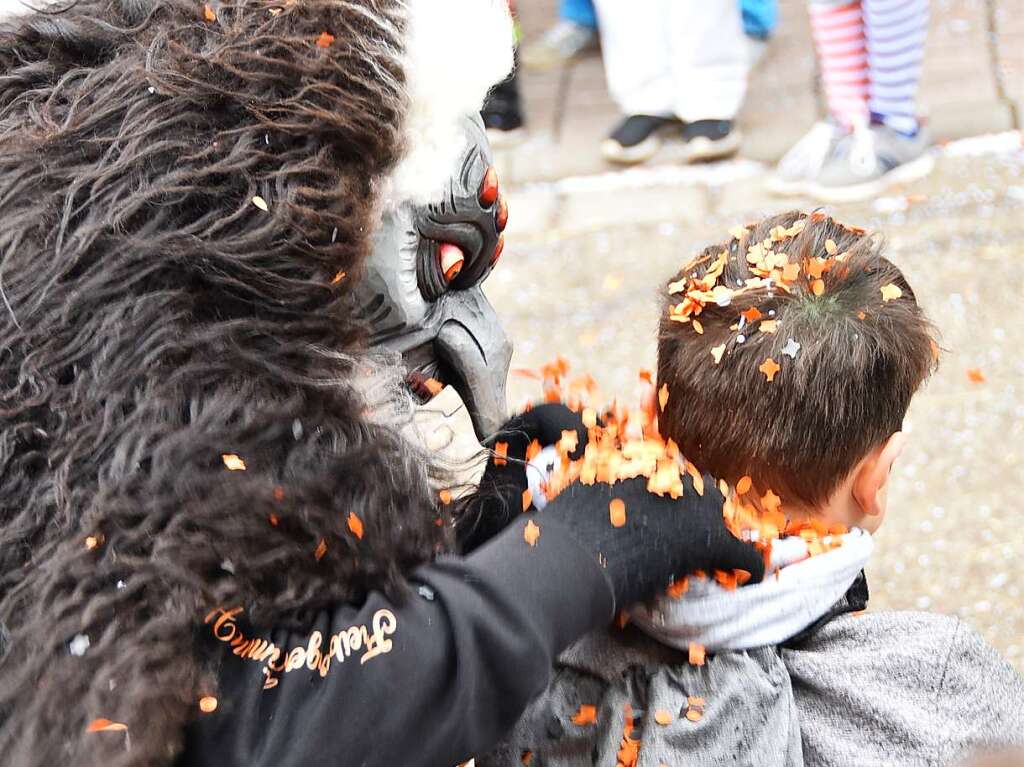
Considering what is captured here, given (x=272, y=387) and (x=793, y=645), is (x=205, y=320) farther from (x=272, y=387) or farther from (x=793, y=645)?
(x=793, y=645)

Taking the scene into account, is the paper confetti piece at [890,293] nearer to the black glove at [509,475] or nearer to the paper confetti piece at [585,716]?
the black glove at [509,475]

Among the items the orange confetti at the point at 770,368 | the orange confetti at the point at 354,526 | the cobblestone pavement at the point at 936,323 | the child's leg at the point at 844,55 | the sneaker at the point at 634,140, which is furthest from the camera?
the sneaker at the point at 634,140

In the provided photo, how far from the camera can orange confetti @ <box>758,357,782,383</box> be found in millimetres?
1243

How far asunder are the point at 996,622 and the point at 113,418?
2030 mm

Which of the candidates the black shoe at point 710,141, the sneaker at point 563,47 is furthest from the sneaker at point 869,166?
the sneaker at point 563,47

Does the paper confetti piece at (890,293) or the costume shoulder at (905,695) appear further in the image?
the paper confetti piece at (890,293)

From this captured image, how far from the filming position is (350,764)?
952 millimetres

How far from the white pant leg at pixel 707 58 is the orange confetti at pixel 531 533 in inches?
115

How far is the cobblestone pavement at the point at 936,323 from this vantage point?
2553 mm

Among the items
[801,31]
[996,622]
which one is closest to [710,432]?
[996,622]

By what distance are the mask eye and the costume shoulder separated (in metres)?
0.53

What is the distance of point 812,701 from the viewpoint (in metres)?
1.19

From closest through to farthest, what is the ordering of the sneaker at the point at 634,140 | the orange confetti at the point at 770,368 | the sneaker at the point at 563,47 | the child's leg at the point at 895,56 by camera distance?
1. the orange confetti at the point at 770,368
2. the child's leg at the point at 895,56
3. the sneaker at the point at 634,140
4. the sneaker at the point at 563,47

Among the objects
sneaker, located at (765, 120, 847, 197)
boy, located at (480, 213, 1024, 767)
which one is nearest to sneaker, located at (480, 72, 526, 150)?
sneaker, located at (765, 120, 847, 197)
